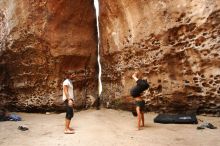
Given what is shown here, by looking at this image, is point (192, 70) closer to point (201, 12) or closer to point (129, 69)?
point (201, 12)

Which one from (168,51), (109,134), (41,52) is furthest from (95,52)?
(109,134)

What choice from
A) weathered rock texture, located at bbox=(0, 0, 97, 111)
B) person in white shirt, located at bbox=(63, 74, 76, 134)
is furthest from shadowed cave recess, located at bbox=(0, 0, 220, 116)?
person in white shirt, located at bbox=(63, 74, 76, 134)

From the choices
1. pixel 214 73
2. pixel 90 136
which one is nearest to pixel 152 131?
pixel 90 136

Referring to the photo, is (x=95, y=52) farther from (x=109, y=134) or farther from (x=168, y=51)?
(x=109, y=134)

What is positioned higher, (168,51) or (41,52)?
(41,52)

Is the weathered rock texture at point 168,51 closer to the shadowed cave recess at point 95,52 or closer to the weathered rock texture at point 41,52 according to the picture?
the shadowed cave recess at point 95,52

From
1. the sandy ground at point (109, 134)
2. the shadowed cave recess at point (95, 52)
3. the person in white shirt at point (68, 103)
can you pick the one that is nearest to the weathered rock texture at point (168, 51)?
the shadowed cave recess at point (95, 52)

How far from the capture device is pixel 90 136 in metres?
6.26

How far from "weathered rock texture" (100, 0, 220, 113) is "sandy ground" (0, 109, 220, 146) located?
0.62m

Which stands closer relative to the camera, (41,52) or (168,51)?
(168,51)

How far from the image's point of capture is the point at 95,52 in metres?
11.5

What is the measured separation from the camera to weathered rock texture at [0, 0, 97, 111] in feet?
34.4

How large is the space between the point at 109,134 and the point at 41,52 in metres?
4.96

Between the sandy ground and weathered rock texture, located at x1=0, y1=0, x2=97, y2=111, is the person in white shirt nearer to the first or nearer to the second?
the sandy ground
